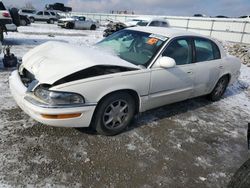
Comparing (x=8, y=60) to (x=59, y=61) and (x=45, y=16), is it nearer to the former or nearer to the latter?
(x=59, y=61)

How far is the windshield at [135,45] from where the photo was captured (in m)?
3.83

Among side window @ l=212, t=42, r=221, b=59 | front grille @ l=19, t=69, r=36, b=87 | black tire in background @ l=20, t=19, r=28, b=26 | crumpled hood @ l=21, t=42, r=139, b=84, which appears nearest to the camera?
crumpled hood @ l=21, t=42, r=139, b=84

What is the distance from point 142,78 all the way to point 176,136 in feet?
3.79

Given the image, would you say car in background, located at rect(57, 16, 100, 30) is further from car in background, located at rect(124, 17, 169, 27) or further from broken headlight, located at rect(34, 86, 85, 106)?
broken headlight, located at rect(34, 86, 85, 106)

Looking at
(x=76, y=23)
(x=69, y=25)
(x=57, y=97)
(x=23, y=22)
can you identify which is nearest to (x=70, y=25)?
(x=69, y=25)

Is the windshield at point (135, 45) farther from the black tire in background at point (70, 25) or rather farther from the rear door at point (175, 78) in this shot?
the black tire in background at point (70, 25)

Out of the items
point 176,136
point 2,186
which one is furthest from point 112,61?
point 2,186

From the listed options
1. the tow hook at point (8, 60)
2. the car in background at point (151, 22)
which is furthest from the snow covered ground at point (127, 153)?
the car in background at point (151, 22)

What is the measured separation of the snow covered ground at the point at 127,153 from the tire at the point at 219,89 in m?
0.99

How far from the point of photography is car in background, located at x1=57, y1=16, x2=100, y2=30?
24469 millimetres

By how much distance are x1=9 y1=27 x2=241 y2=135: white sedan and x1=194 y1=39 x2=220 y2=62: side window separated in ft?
0.04

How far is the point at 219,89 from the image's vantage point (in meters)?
5.54

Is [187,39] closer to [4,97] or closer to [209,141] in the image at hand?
[209,141]

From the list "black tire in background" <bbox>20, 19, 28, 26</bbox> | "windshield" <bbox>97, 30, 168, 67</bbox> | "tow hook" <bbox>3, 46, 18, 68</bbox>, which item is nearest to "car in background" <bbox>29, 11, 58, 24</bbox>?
"black tire in background" <bbox>20, 19, 28, 26</bbox>
